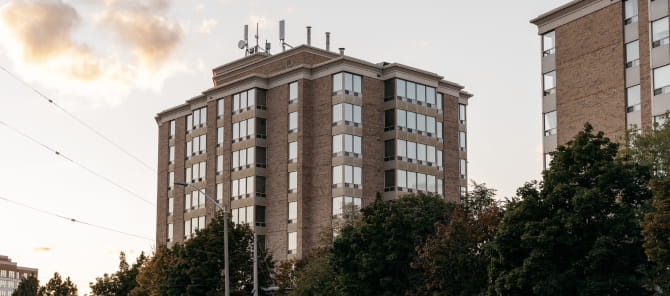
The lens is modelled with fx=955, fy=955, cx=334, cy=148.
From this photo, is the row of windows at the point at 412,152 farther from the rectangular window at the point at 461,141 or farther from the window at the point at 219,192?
the window at the point at 219,192

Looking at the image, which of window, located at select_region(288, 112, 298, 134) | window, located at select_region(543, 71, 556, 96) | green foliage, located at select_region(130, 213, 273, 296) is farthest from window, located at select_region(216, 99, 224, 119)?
window, located at select_region(543, 71, 556, 96)

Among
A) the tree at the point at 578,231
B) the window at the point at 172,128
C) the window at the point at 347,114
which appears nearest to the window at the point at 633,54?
the tree at the point at 578,231

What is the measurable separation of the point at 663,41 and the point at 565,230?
21.8 metres

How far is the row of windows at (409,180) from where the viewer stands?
8956 cm

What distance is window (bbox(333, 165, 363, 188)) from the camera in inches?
3420

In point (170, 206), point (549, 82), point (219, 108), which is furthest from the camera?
point (170, 206)

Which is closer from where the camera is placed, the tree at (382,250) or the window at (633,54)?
the tree at (382,250)

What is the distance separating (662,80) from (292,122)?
4141cm

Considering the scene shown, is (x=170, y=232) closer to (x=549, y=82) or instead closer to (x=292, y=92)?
(x=292, y=92)

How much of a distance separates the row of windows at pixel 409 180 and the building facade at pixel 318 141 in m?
0.10

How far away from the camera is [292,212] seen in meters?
89.2

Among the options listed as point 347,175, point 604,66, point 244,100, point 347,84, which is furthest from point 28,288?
point 604,66

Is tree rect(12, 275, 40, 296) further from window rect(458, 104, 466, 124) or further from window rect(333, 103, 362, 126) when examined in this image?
window rect(333, 103, 362, 126)

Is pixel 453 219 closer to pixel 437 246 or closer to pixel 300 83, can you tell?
pixel 437 246
